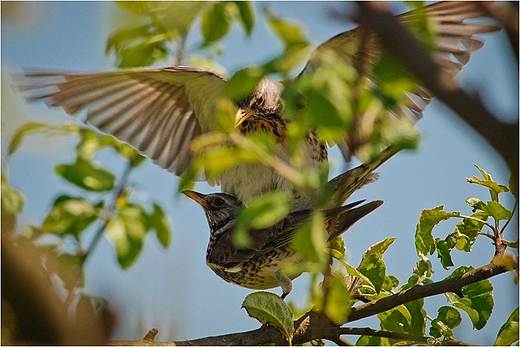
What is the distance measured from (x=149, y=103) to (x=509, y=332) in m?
3.44

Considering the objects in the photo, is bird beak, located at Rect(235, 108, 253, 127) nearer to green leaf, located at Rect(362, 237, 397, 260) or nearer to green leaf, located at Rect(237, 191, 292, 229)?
green leaf, located at Rect(362, 237, 397, 260)

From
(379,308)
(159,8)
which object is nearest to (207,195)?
(159,8)

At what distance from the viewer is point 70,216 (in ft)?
13.8

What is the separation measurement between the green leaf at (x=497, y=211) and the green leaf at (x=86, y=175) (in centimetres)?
234

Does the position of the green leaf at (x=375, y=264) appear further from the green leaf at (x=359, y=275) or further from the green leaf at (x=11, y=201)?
the green leaf at (x=11, y=201)

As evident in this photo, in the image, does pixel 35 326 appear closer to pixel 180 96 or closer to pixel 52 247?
pixel 52 247

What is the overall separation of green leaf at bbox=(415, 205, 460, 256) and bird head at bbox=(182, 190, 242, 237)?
72.3 inches

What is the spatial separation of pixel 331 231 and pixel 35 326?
2.32m

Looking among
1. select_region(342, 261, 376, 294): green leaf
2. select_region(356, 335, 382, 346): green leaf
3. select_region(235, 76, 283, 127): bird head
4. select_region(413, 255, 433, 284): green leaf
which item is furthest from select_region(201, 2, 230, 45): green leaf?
select_region(235, 76, 283, 127): bird head

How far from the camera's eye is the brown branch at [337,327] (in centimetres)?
310

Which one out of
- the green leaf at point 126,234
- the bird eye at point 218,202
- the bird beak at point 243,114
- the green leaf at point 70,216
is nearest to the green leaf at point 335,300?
the green leaf at point 126,234

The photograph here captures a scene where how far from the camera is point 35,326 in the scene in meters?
1.49

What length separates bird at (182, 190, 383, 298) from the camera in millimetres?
3646

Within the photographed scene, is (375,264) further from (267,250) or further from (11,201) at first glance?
(11,201)
